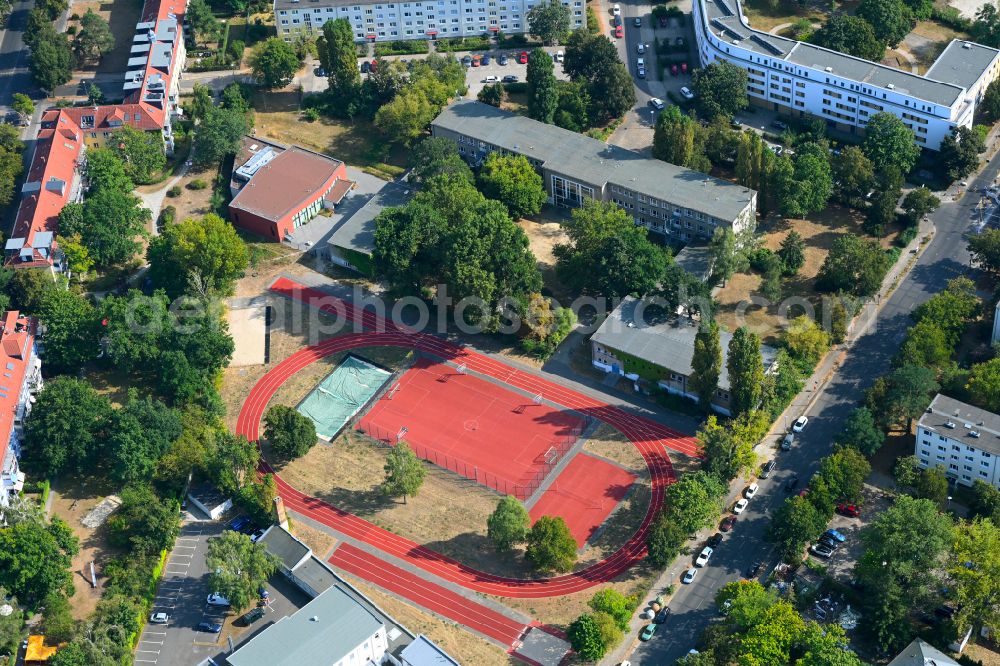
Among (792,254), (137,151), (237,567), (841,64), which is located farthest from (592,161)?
(237,567)

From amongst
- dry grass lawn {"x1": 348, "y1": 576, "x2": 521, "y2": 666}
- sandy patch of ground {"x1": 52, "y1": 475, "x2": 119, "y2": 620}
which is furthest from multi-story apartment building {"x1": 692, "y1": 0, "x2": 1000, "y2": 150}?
sandy patch of ground {"x1": 52, "y1": 475, "x2": 119, "y2": 620}

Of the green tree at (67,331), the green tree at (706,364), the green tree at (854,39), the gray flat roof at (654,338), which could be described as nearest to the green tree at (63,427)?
the green tree at (67,331)

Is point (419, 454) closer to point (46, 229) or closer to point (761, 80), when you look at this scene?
point (46, 229)

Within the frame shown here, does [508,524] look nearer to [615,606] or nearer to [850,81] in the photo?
[615,606]

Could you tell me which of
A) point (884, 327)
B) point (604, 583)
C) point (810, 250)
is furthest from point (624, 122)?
point (604, 583)

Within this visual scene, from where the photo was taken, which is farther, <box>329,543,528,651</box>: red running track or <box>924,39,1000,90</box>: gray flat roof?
<box>924,39,1000,90</box>: gray flat roof

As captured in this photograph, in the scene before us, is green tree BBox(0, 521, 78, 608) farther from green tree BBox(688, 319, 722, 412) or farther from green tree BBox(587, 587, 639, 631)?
green tree BBox(688, 319, 722, 412)
